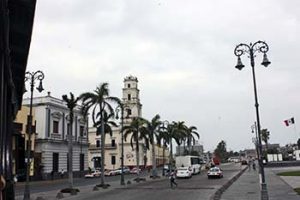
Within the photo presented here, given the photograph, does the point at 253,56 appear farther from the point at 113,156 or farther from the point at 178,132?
the point at 113,156

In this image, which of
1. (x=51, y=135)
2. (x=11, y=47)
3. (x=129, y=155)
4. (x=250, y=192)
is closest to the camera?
(x=11, y=47)

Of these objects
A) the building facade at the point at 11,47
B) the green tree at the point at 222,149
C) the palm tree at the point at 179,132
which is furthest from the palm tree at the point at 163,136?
the green tree at the point at 222,149

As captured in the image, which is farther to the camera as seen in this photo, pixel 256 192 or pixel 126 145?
pixel 126 145

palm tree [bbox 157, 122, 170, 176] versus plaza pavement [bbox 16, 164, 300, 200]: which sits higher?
palm tree [bbox 157, 122, 170, 176]

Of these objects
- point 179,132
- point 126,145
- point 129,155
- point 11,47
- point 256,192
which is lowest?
point 256,192

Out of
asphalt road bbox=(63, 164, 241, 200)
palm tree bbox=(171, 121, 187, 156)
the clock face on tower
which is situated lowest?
asphalt road bbox=(63, 164, 241, 200)

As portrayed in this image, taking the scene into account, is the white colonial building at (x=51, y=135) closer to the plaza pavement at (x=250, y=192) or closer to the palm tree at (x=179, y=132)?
the palm tree at (x=179, y=132)

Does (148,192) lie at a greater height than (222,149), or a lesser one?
lesser

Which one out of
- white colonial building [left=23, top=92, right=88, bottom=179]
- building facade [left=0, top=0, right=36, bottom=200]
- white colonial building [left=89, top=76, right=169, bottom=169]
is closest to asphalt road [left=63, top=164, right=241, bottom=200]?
building facade [left=0, top=0, right=36, bottom=200]

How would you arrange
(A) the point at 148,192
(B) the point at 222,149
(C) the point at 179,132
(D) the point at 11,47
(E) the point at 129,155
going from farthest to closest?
1. (B) the point at 222,149
2. (E) the point at 129,155
3. (C) the point at 179,132
4. (A) the point at 148,192
5. (D) the point at 11,47

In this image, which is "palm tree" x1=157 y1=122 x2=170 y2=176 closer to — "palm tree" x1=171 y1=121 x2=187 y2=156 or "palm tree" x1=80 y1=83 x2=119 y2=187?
"palm tree" x1=171 y1=121 x2=187 y2=156

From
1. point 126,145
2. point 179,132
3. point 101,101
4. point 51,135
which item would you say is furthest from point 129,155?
point 101,101

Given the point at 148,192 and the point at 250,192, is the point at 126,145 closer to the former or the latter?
the point at 148,192

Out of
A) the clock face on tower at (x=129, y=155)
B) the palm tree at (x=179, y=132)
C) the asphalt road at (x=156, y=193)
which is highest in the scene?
the palm tree at (x=179, y=132)
